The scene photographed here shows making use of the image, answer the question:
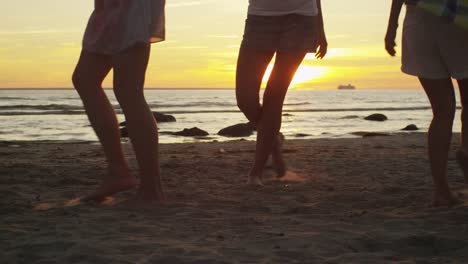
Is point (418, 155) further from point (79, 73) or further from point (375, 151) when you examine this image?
point (79, 73)

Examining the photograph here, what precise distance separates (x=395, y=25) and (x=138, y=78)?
63.2 inches

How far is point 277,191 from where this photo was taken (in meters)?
4.38

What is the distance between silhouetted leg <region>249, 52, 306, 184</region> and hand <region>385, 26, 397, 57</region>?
0.77 meters

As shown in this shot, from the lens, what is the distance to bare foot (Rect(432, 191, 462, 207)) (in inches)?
141

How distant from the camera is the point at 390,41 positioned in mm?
3826

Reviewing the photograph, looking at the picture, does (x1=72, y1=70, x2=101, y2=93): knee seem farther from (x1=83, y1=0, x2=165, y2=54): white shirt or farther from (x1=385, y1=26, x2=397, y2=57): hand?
(x1=385, y1=26, x2=397, y2=57): hand

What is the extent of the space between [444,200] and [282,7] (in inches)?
69.0

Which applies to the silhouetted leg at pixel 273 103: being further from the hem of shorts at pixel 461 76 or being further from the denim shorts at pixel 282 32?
the hem of shorts at pixel 461 76

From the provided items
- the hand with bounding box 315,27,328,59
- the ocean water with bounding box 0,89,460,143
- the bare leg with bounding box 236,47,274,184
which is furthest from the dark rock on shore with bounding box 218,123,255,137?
the bare leg with bounding box 236,47,274,184

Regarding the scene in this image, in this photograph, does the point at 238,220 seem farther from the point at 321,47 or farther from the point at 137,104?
the point at 321,47

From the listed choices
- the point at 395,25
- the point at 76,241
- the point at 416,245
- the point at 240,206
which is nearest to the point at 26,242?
the point at 76,241

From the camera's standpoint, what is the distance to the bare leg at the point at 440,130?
3.50 metres

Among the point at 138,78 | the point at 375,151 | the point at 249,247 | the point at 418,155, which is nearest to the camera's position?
the point at 249,247

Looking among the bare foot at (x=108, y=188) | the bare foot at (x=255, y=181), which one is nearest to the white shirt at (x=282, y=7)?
the bare foot at (x=255, y=181)
